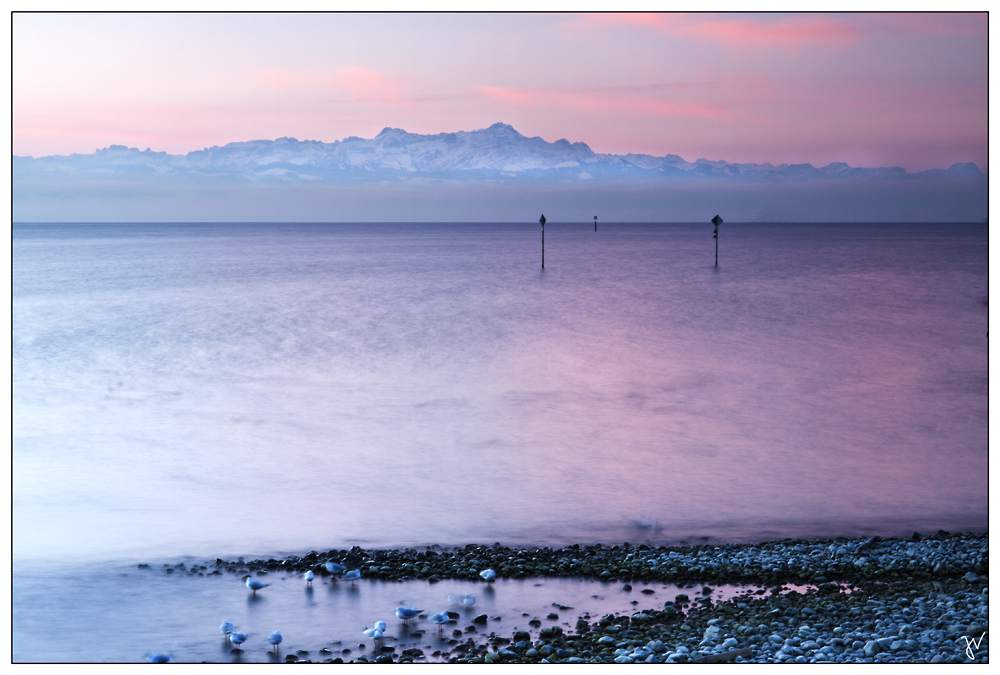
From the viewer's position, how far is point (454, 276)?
140 feet

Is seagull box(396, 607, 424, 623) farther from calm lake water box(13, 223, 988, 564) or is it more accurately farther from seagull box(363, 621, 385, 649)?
calm lake water box(13, 223, 988, 564)

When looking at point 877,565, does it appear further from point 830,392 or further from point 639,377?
point 639,377

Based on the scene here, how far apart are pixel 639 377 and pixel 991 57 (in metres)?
9.10

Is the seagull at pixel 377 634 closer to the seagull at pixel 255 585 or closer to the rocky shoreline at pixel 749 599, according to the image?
the rocky shoreline at pixel 749 599

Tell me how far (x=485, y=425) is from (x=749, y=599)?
6.21m

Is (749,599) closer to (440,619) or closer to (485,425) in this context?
(440,619)

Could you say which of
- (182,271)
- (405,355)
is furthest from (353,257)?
(405,355)

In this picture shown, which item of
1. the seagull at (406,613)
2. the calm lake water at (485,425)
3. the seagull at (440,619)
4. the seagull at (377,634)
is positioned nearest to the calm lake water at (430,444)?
the calm lake water at (485,425)

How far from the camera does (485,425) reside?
39.8 ft

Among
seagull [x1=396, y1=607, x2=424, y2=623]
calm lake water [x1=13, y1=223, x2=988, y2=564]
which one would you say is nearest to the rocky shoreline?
seagull [x1=396, y1=607, x2=424, y2=623]

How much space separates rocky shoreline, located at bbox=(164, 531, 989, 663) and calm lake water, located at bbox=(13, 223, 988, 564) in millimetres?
582

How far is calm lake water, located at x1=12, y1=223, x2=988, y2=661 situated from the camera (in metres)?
7.17

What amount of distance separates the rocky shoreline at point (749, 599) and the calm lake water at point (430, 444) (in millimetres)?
384
